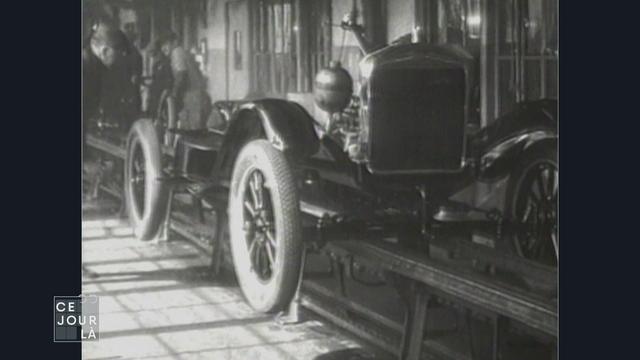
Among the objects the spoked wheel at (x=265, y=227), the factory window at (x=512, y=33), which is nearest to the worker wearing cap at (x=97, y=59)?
the spoked wheel at (x=265, y=227)

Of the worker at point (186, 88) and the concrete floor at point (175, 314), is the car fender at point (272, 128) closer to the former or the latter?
the worker at point (186, 88)

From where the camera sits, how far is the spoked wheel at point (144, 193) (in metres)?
2.78

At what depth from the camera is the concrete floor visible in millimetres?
2680

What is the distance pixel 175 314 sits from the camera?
2.72 m

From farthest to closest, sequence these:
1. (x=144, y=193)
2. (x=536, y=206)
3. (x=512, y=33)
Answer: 1. (x=144, y=193)
2. (x=536, y=206)
3. (x=512, y=33)

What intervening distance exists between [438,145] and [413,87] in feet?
0.53

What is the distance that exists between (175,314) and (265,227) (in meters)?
0.30

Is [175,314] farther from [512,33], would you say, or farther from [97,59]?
[512,33]

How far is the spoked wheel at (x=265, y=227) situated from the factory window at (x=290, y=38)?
205 mm

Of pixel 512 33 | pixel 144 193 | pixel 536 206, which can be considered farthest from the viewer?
pixel 144 193

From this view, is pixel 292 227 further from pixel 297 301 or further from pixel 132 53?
pixel 132 53
